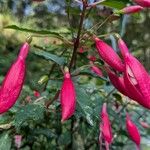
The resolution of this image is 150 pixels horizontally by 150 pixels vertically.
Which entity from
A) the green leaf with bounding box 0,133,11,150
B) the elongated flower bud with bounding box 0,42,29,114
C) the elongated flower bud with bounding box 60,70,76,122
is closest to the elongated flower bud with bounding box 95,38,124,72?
the elongated flower bud with bounding box 60,70,76,122

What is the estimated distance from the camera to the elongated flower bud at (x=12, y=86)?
1456 millimetres

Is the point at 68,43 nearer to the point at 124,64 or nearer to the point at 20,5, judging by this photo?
the point at 124,64

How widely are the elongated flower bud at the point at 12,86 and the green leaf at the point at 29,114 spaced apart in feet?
0.76

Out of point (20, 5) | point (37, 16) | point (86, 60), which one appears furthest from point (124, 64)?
point (20, 5)

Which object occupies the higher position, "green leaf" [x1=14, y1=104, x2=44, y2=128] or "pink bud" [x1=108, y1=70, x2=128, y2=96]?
"pink bud" [x1=108, y1=70, x2=128, y2=96]

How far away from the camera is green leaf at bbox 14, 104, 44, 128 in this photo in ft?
5.67

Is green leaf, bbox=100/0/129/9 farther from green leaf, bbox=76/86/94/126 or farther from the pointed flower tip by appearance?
green leaf, bbox=76/86/94/126

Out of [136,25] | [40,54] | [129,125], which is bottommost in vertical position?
[136,25]

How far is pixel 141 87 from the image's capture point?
1.47 meters

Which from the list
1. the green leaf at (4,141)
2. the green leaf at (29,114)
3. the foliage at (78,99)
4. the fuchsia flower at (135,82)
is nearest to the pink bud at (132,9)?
the foliage at (78,99)

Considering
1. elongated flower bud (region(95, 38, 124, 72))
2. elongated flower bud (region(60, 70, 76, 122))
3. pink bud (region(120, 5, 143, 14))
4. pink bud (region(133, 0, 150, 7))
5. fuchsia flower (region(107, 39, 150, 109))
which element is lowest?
elongated flower bud (region(60, 70, 76, 122))

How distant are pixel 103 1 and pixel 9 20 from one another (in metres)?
6.68

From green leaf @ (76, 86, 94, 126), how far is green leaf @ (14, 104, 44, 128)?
145 mm

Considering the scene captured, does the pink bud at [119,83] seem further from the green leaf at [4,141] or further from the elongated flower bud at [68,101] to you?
the green leaf at [4,141]
